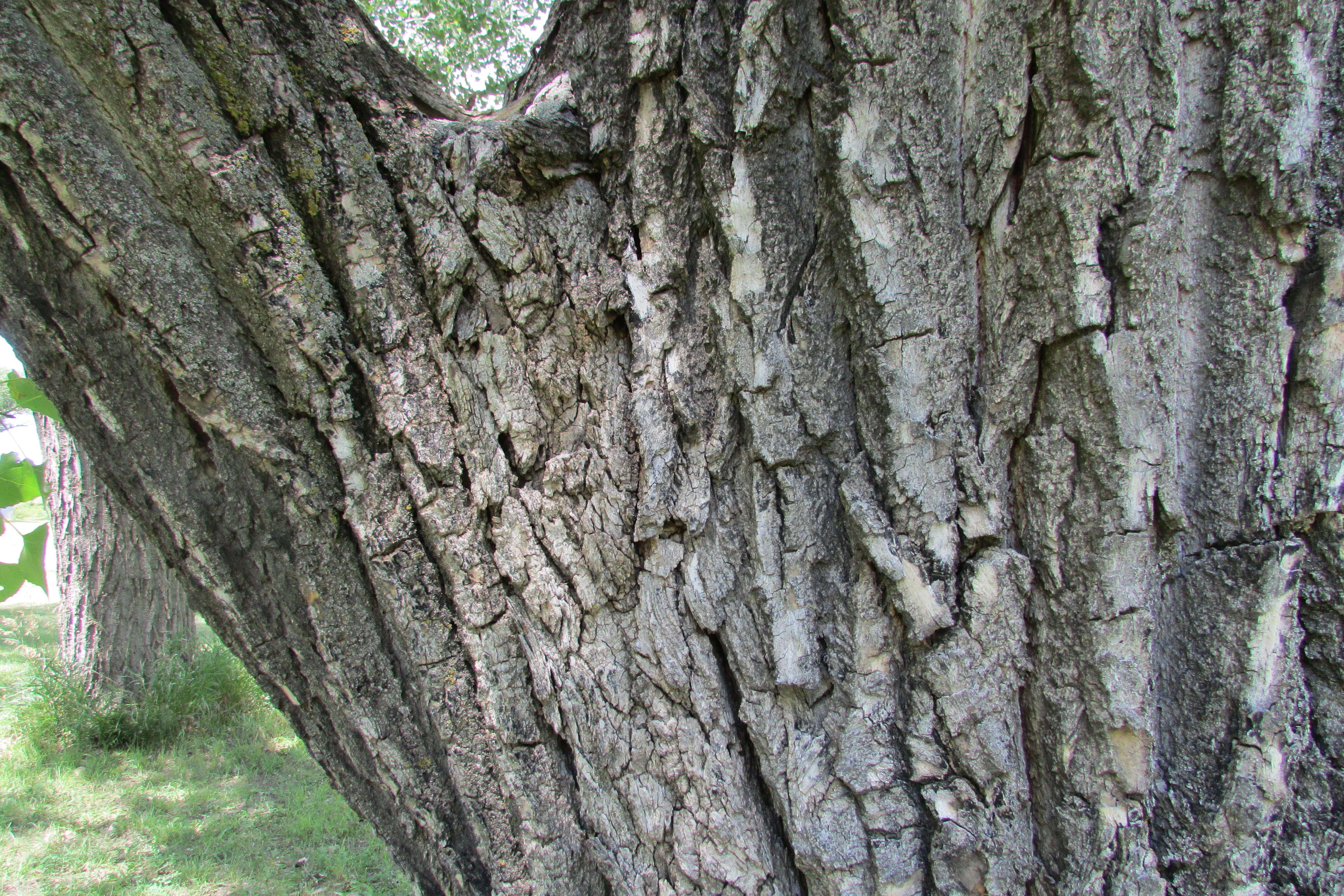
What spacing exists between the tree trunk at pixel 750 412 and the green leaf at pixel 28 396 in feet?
1.96

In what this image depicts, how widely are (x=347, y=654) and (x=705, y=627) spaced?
0.66m

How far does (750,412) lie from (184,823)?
4469mm

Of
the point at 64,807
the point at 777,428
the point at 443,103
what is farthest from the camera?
the point at 64,807

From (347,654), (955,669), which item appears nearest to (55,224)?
(347,654)

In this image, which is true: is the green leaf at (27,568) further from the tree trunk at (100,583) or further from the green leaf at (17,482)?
the tree trunk at (100,583)

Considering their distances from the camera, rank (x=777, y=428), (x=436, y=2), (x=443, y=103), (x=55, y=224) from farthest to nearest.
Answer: (x=436, y=2), (x=443, y=103), (x=777, y=428), (x=55, y=224)

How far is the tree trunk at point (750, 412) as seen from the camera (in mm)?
1030

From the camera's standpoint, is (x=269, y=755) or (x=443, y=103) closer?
(x=443, y=103)

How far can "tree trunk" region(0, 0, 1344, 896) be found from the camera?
1030 millimetres

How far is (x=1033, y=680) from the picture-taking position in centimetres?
109

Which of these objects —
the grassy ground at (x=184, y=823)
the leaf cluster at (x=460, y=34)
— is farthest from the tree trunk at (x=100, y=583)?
the leaf cluster at (x=460, y=34)

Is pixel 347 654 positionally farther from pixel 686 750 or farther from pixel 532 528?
pixel 686 750

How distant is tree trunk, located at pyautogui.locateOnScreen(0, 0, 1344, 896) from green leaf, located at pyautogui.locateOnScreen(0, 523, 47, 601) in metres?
0.62

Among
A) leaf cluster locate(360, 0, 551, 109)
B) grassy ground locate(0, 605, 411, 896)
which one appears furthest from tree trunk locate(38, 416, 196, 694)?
leaf cluster locate(360, 0, 551, 109)
